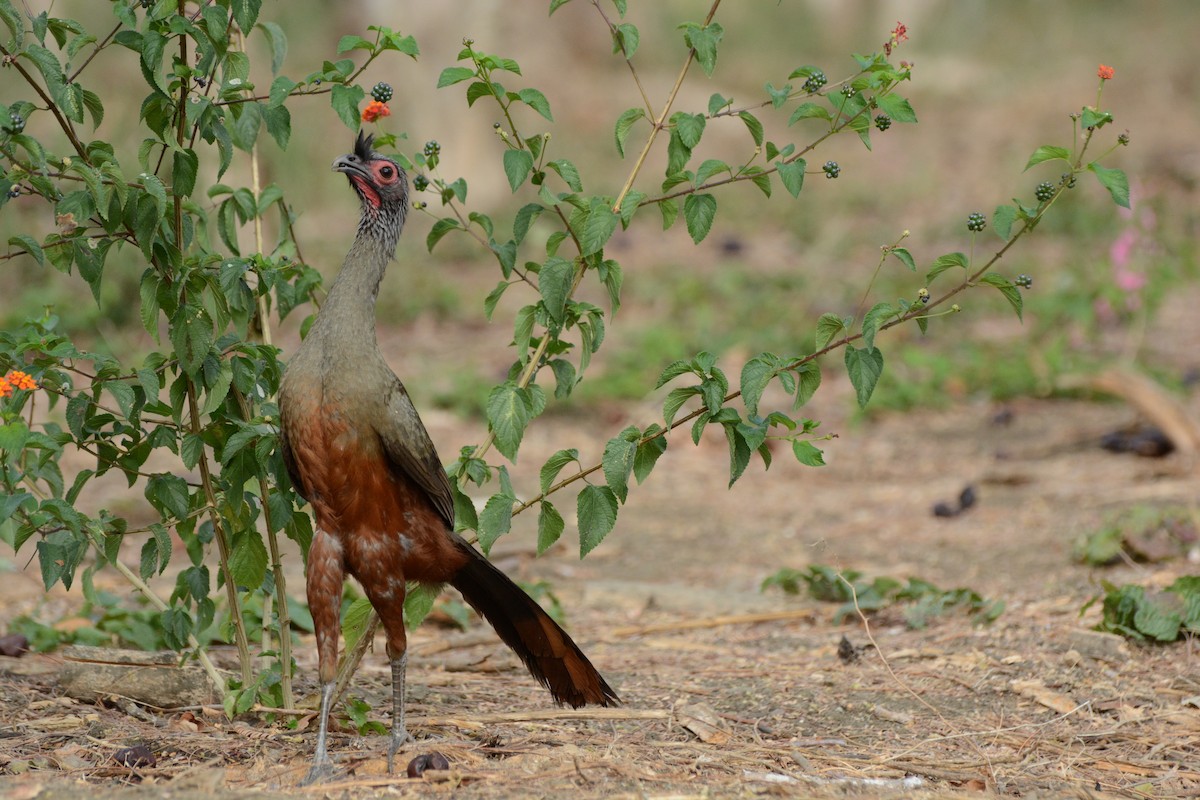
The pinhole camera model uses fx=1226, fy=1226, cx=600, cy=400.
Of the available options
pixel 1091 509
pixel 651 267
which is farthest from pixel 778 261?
pixel 1091 509

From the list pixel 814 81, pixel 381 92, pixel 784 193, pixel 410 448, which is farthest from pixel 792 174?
pixel 784 193

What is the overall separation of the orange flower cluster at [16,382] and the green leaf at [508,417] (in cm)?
112

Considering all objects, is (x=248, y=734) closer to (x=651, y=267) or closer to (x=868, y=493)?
(x=868, y=493)

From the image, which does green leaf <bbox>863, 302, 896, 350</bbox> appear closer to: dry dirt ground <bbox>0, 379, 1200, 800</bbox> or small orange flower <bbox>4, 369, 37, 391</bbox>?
dry dirt ground <bbox>0, 379, 1200, 800</bbox>

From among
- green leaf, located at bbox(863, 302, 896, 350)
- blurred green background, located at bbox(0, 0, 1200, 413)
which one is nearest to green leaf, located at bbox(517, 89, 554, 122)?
green leaf, located at bbox(863, 302, 896, 350)

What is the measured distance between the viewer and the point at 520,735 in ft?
11.3

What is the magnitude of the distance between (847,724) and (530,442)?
503 centimetres

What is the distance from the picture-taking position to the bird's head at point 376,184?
3.48m

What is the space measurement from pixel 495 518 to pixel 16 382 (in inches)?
48.3

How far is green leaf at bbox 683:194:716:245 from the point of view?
336 centimetres

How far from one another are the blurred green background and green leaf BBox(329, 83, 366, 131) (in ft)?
19.4

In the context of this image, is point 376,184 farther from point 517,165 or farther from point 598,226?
point 598,226

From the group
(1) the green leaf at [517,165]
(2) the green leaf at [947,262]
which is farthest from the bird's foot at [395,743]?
(2) the green leaf at [947,262]

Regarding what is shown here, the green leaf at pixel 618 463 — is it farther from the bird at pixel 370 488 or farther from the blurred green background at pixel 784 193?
the blurred green background at pixel 784 193
